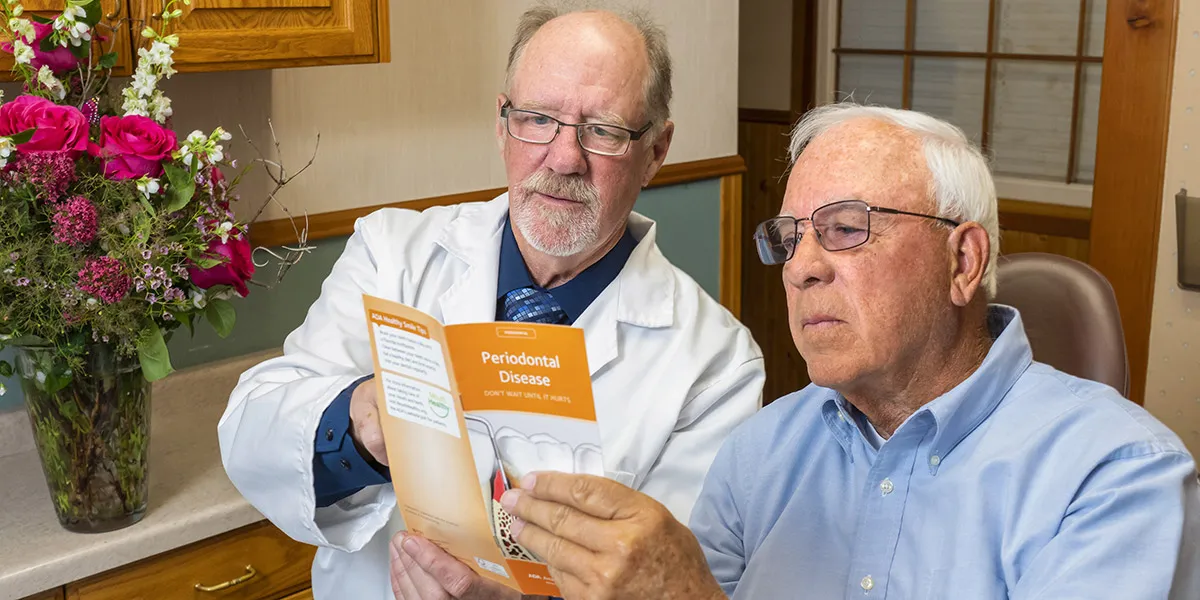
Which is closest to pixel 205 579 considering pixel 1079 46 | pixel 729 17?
pixel 729 17

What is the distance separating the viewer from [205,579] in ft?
5.75

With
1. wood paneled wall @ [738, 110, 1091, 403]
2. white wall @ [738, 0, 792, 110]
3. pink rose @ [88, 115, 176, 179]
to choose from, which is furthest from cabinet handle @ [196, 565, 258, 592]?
white wall @ [738, 0, 792, 110]

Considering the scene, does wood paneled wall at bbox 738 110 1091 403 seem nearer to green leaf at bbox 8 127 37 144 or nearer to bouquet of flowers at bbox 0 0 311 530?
bouquet of flowers at bbox 0 0 311 530

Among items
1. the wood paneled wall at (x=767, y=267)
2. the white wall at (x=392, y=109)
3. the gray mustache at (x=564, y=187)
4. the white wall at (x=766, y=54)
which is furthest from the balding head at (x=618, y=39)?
the white wall at (x=766, y=54)

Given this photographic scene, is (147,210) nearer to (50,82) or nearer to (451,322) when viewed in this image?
(50,82)

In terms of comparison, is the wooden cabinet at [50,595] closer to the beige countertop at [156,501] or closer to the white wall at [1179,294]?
the beige countertop at [156,501]

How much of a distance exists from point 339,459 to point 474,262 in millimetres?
374

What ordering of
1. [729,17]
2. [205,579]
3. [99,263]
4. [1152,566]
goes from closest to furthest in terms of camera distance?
1. [1152,566]
2. [99,263]
3. [205,579]
4. [729,17]

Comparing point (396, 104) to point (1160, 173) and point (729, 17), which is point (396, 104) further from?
point (1160, 173)

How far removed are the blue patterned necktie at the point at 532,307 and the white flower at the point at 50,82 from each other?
675mm

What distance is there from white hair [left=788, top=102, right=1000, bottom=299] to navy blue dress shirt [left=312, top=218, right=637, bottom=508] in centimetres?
46

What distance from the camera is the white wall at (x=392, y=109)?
2.18 m

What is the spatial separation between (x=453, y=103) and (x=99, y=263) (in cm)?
112

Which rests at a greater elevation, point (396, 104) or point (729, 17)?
point (729, 17)
